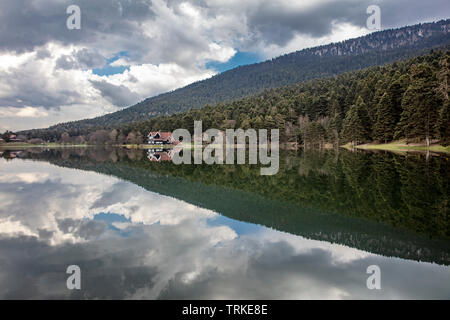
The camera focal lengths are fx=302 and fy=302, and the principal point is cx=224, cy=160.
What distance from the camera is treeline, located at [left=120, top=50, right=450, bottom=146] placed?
1768 inches

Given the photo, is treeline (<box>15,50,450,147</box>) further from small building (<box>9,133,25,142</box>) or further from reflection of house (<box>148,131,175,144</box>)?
small building (<box>9,133,25,142</box>)

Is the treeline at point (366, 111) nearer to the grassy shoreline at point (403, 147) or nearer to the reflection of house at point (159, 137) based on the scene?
the grassy shoreline at point (403, 147)

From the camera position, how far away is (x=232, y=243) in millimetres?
8000

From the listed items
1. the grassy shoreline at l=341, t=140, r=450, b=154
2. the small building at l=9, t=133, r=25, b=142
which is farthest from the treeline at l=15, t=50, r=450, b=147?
the small building at l=9, t=133, r=25, b=142

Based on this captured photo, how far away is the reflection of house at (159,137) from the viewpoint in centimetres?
12321

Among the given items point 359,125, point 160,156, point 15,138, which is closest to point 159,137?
point 160,156

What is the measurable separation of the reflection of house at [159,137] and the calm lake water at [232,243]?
10910cm

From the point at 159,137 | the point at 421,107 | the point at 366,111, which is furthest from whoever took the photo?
the point at 159,137

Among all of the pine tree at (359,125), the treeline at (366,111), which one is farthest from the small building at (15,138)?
the pine tree at (359,125)

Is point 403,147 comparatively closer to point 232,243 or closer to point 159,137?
point 232,243

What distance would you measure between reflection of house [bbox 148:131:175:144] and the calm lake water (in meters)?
109

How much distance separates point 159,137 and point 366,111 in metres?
84.7

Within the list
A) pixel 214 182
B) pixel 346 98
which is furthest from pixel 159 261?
pixel 346 98
